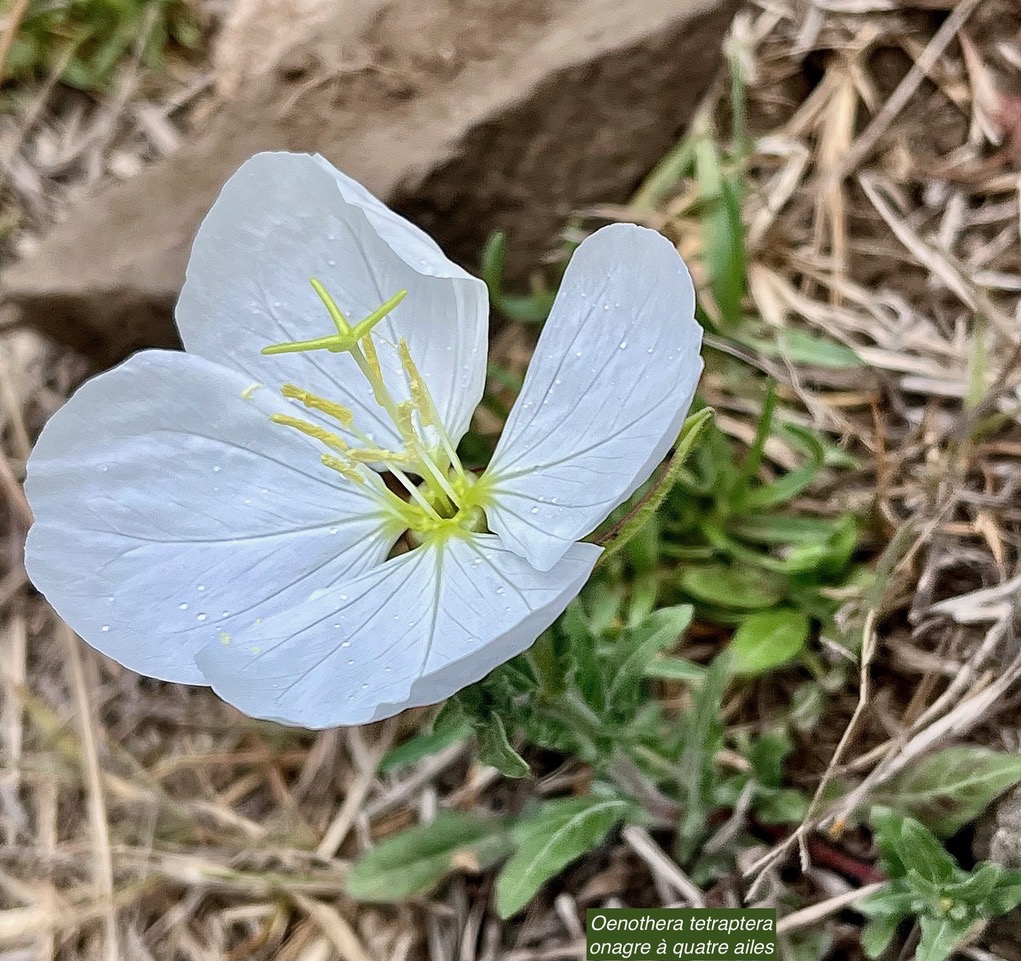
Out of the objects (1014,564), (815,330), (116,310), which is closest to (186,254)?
(116,310)

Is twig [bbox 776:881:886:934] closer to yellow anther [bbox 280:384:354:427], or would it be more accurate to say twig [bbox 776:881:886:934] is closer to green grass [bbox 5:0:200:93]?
yellow anther [bbox 280:384:354:427]

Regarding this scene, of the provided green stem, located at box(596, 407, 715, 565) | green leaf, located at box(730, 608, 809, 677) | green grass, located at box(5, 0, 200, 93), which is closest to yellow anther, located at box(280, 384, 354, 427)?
green stem, located at box(596, 407, 715, 565)

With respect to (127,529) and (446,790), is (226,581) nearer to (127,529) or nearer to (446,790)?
(127,529)

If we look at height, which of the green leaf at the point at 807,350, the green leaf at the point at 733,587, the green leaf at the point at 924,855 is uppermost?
the green leaf at the point at 807,350

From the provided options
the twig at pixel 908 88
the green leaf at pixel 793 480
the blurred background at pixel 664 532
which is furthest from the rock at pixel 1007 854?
the twig at pixel 908 88

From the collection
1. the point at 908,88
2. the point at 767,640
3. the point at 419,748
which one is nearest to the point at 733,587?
the point at 767,640

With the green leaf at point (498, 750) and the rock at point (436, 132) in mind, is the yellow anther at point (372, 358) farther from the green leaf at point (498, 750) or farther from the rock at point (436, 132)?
the rock at point (436, 132)
